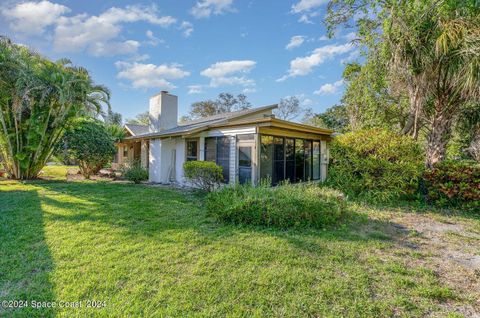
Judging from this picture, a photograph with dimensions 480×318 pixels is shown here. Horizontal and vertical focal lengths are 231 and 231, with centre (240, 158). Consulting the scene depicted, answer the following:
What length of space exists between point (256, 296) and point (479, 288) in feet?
9.90

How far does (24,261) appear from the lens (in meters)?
3.54

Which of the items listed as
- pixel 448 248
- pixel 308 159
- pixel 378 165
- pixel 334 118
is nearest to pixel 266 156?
pixel 308 159

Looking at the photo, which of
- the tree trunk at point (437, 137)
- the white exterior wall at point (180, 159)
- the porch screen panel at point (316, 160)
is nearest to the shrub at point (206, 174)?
the white exterior wall at point (180, 159)

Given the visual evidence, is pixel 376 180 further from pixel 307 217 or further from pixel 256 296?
pixel 256 296

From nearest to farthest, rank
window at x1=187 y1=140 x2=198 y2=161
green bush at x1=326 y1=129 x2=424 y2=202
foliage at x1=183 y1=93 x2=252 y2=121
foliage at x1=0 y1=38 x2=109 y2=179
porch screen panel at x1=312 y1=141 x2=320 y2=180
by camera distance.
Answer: green bush at x1=326 y1=129 x2=424 y2=202 < foliage at x1=0 y1=38 x2=109 y2=179 < window at x1=187 y1=140 x2=198 y2=161 < porch screen panel at x1=312 y1=141 x2=320 y2=180 < foliage at x1=183 y1=93 x2=252 y2=121

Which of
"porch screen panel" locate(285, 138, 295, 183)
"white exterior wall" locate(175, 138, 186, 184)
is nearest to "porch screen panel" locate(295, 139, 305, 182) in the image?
"porch screen panel" locate(285, 138, 295, 183)

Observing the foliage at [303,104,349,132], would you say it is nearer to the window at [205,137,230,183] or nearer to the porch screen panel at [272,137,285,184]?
the porch screen panel at [272,137,285,184]

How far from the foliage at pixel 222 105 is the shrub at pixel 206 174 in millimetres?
26106

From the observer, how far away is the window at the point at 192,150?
1125cm

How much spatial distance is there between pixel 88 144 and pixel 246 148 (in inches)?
370

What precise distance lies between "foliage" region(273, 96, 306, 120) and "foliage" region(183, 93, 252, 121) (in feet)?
15.7

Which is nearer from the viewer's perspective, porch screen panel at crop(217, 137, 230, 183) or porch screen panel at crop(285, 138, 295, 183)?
porch screen panel at crop(217, 137, 230, 183)

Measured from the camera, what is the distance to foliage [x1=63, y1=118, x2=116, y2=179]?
492 inches

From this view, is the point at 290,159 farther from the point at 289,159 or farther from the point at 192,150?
the point at 192,150
